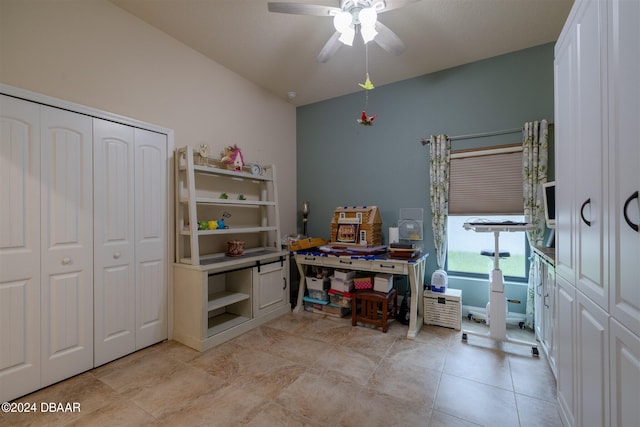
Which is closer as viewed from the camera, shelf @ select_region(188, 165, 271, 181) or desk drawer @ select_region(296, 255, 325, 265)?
shelf @ select_region(188, 165, 271, 181)

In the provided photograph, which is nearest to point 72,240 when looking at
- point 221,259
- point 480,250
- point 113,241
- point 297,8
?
point 113,241

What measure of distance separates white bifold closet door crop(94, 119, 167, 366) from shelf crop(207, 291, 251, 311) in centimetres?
45

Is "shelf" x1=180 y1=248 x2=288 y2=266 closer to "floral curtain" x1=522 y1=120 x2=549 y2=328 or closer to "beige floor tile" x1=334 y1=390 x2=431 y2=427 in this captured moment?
"beige floor tile" x1=334 y1=390 x2=431 y2=427

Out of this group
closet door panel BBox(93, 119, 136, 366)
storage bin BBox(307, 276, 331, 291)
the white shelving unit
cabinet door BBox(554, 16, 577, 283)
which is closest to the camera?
cabinet door BBox(554, 16, 577, 283)

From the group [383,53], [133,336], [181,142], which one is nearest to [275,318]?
[133,336]

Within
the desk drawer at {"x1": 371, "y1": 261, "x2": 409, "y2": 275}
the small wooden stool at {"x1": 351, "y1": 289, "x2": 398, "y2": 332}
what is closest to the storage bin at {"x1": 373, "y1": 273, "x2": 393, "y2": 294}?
the small wooden stool at {"x1": 351, "y1": 289, "x2": 398, "y2": 332}

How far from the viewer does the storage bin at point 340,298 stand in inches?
123

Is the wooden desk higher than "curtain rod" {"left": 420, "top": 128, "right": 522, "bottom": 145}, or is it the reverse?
"curtain rod" {"left": 420, "top": 128, "right": 522, "bottom": 145}

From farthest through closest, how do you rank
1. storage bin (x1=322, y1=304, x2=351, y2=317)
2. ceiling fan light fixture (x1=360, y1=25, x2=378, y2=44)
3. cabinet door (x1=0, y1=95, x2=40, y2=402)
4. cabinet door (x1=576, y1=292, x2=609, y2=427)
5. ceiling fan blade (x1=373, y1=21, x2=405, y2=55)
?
storage bin (x1=322, y1=304, x2=351, y2=317) < ceiling fan blade (x1=373, y1=21, x2=405, y2=55) < ceiling fan light fixture (x1=360, y1=25, x2=378, y2=44) < cabinet door (x1=0, y1=95, x2=40, y2=402) < cabinet door (x1=576, y1=292, x2=609, y2=427)

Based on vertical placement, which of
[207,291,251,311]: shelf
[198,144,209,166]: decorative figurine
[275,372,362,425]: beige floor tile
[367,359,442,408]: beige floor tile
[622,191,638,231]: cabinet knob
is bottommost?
[275,372,362,425]: beige floor tile

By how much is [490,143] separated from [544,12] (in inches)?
46.1

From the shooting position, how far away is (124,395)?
1.83m

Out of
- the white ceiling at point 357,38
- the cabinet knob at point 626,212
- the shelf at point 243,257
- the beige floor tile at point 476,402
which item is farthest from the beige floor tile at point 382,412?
the white ceiling at point 357,38

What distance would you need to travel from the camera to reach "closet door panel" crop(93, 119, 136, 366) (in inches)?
85.0
